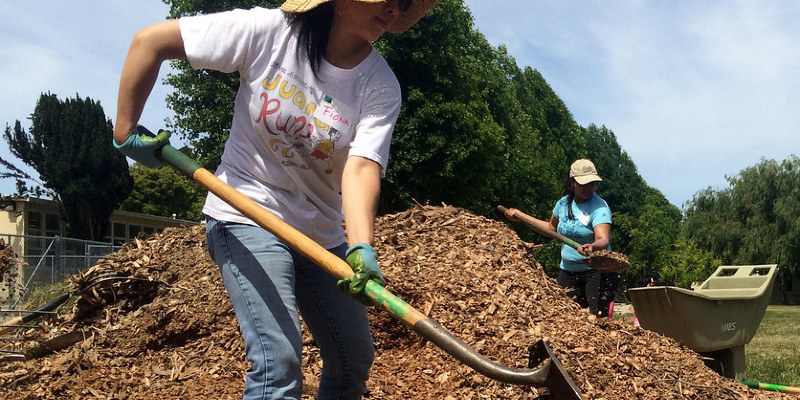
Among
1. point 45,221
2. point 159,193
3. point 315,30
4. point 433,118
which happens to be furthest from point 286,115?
point 159,193

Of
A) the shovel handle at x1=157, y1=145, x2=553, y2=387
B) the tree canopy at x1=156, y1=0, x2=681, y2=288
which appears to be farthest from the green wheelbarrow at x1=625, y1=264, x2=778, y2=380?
the tree canopy at x1=156, y1=0, x2=681, y2=288

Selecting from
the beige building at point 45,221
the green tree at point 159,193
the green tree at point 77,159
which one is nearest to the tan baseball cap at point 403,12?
the beige building at point 45,221

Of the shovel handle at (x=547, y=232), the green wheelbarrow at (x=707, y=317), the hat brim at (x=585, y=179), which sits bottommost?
the green wheelbarrow at (x=707, y=317)

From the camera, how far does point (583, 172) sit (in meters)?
5.89

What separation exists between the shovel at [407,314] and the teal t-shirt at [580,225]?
3.63m

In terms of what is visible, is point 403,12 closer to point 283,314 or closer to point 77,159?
point 283,314

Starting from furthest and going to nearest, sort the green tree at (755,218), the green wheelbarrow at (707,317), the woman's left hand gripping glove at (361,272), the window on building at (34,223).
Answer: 1. the green tree at (755,218)
2. the window on building at (34,223)
3. the green wheelbarrow at (707,317)
4. the woman's left hand gripping glove at (361,272)

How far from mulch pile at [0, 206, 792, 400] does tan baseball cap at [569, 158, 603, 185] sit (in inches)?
27.5

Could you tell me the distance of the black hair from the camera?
2.40m

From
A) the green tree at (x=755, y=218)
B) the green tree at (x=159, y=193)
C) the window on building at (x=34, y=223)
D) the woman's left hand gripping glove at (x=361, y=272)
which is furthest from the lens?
the green tree at (x=159, y=193)

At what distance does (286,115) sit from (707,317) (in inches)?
170

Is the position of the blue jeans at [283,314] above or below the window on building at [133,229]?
below

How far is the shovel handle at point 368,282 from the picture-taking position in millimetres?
2051

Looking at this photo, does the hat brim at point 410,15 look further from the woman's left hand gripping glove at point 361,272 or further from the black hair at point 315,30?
the woman's left hand gripping glove at point 361,272
